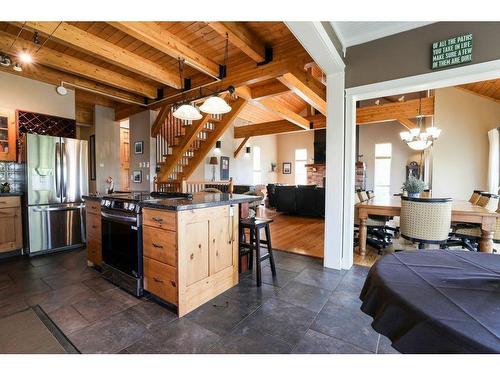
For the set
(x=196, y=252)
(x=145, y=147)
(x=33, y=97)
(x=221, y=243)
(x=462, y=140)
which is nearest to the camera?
(x=196, y=252)

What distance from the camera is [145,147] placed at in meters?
5.84

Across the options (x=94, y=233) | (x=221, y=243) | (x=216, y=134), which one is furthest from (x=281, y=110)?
(x=94, y=233)

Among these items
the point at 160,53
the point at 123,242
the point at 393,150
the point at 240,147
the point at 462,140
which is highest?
the point at 160,53

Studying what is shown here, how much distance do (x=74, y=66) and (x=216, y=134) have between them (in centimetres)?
279

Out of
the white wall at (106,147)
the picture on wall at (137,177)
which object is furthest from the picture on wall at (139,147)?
the white wall at (106,147)

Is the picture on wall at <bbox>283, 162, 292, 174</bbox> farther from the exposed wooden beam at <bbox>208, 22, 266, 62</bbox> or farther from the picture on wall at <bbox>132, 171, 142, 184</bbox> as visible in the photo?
the exposed wooden beam at <bbox>208, 22, 266, 62</bbox>

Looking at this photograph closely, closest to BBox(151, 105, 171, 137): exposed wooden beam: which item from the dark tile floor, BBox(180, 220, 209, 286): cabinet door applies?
the dark tile floor

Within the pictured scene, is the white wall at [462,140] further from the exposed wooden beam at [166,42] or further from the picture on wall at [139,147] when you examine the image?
the picture on wall at [139,147]

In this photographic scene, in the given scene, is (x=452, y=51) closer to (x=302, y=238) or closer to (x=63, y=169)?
(x=302, y=238)

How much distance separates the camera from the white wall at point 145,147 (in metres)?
5.76

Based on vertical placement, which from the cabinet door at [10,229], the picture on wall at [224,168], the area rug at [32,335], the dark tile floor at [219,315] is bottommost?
the area rug at [32,335]

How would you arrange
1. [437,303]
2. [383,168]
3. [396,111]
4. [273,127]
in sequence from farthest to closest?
[383,168], [273,127], [396,111], [437,303]
